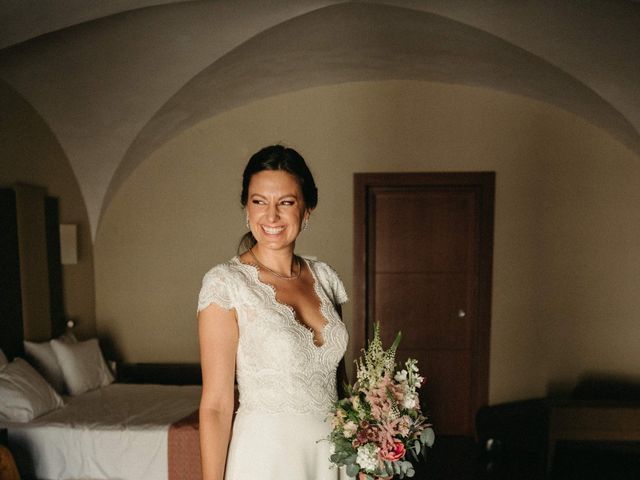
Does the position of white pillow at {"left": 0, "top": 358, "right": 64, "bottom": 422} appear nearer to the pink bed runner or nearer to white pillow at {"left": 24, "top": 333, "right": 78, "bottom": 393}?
white pillow at {"left": 24, "top": 333, "right": 78, "bottom": 393}

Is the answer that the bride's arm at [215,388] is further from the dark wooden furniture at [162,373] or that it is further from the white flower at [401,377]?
the dark wooden furniture at [162,373]

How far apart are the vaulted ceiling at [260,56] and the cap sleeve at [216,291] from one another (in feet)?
6.14

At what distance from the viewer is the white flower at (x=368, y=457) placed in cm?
127

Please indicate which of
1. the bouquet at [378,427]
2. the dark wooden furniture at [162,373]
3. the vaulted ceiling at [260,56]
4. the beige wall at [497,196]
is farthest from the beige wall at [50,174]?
the bouquet at [378,427]

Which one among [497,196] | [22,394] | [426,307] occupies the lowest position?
[22,394]

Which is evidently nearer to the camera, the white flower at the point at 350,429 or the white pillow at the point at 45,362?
the white flower at the point at 350,429

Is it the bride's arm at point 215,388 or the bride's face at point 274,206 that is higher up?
the bride's face at point 274,206

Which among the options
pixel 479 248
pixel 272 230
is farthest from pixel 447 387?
pixel 272 230

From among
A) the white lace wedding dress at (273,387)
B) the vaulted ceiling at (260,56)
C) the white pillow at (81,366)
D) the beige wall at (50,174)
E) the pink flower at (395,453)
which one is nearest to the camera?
the pink flower at (395,453)

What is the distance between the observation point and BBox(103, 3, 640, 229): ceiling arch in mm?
3238

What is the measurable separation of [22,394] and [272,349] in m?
2.37

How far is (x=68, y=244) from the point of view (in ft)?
13.6

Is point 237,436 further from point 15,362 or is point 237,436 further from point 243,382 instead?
point 15,362

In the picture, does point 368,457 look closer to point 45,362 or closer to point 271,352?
point 271,352
